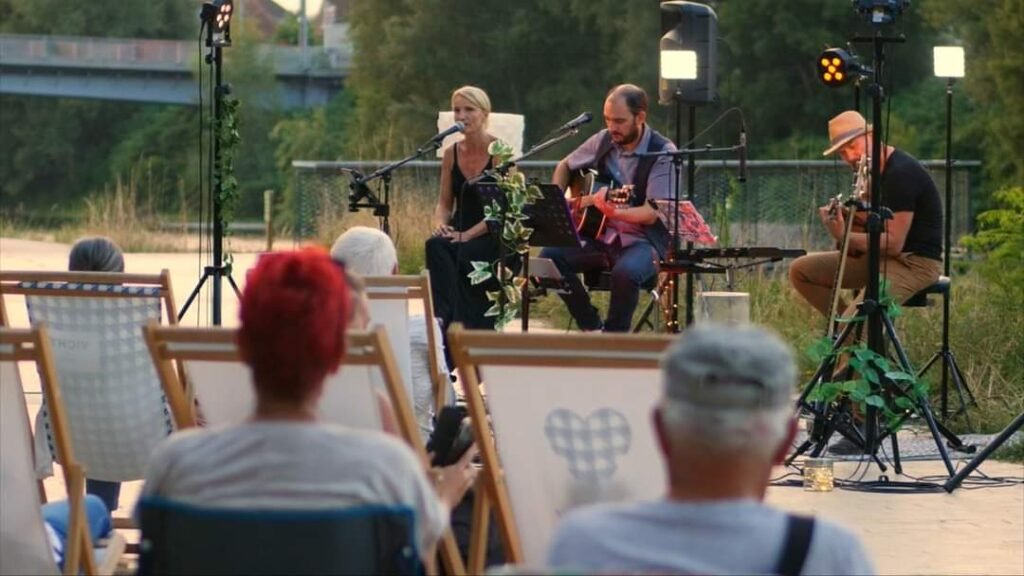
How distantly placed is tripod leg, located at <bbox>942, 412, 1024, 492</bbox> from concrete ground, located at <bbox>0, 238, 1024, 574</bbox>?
44 millimetres

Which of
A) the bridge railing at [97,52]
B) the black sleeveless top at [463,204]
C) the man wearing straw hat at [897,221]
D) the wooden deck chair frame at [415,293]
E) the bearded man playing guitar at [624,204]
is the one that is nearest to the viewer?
the wooden deck chair frame at [415,293]

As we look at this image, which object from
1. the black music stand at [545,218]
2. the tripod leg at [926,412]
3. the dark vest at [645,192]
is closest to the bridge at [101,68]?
the dark vest at [645,192]

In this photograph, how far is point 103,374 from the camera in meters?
5.47

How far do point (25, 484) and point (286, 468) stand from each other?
1.12m

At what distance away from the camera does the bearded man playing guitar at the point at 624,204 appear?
9781 millimetres

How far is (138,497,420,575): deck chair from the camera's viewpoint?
120 inches

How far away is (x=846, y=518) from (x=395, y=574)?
3.88m

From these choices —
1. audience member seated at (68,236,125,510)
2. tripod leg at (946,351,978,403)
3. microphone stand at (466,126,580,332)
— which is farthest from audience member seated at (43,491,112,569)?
tripod leg at (946,351,978,403)

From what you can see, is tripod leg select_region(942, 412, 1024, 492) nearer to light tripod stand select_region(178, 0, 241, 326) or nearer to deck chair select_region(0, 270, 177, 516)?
deck chair select_region(0, 270, 177, 516)

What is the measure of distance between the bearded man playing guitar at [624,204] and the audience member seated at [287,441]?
21.9 ft

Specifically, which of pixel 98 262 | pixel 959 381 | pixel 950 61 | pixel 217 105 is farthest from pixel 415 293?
pixel 950 61

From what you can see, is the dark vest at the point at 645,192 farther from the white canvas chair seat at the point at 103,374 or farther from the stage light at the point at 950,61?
the white canvas chair seat at the point at 103,374

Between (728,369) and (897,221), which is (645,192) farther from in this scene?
(728,369)

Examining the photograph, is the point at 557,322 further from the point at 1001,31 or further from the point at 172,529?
the point at 1001,31
